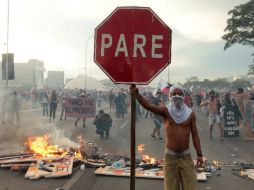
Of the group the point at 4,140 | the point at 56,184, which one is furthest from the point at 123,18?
the point at 4,140

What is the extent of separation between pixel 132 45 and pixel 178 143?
5.84ft

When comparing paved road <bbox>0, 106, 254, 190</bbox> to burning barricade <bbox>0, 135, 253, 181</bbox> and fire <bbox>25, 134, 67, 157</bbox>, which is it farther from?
fire <bbox>25, 134, 67, 157</bbox>

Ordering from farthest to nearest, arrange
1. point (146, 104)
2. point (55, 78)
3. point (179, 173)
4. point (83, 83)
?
point (55, 78) → point (83, 83) → point (179, 173) → point (146, 104)

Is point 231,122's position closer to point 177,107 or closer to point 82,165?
point 82,165

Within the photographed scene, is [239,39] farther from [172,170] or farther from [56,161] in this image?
[172,170]

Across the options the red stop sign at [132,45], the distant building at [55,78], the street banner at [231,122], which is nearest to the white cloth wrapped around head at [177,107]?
the red stop sign at [132,45]

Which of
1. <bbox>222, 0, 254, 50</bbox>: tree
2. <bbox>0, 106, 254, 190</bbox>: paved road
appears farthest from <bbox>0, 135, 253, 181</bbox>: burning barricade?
<bbox>222, 0, 254, 50</bbox>: tree

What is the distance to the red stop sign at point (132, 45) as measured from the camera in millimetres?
4520

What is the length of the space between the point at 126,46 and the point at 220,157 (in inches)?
343

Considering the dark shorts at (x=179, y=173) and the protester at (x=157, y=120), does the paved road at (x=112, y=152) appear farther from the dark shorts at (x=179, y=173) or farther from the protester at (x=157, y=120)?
the dark shorts at (x=179, y=173)

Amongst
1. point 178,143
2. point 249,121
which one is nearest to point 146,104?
point 178,143

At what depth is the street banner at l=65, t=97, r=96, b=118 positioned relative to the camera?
21438mm

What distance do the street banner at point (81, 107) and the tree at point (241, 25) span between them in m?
27.0

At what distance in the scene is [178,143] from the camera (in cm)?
574
